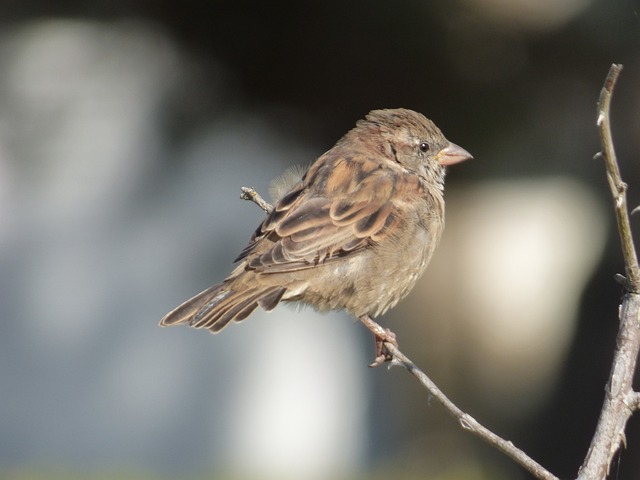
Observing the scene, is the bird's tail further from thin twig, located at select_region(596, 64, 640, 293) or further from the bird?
thin twig, located at select_region(596, 64, 640, 293)

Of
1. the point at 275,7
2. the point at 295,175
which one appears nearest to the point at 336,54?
the point at 275,7

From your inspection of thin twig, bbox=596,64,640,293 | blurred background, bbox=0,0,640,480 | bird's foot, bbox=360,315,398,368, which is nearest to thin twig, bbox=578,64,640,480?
thin twig, bbox=596,64,640,293

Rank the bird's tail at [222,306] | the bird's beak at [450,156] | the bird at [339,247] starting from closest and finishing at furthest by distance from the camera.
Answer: the bird's tail at [222,306], the bird at [339,247], the bird's beak at [450,156]

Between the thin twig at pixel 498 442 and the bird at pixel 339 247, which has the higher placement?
the bird at pixel 339 247

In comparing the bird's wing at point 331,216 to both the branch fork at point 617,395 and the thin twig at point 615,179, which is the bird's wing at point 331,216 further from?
the thin twig at point 615,179

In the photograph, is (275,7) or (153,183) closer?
(275,7)

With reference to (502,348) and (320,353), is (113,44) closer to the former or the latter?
(320,353)

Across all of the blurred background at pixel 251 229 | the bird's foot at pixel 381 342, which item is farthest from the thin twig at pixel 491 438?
the blurred background at pixel 251 229

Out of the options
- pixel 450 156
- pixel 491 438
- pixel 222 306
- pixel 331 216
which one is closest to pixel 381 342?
pixel 331 216
